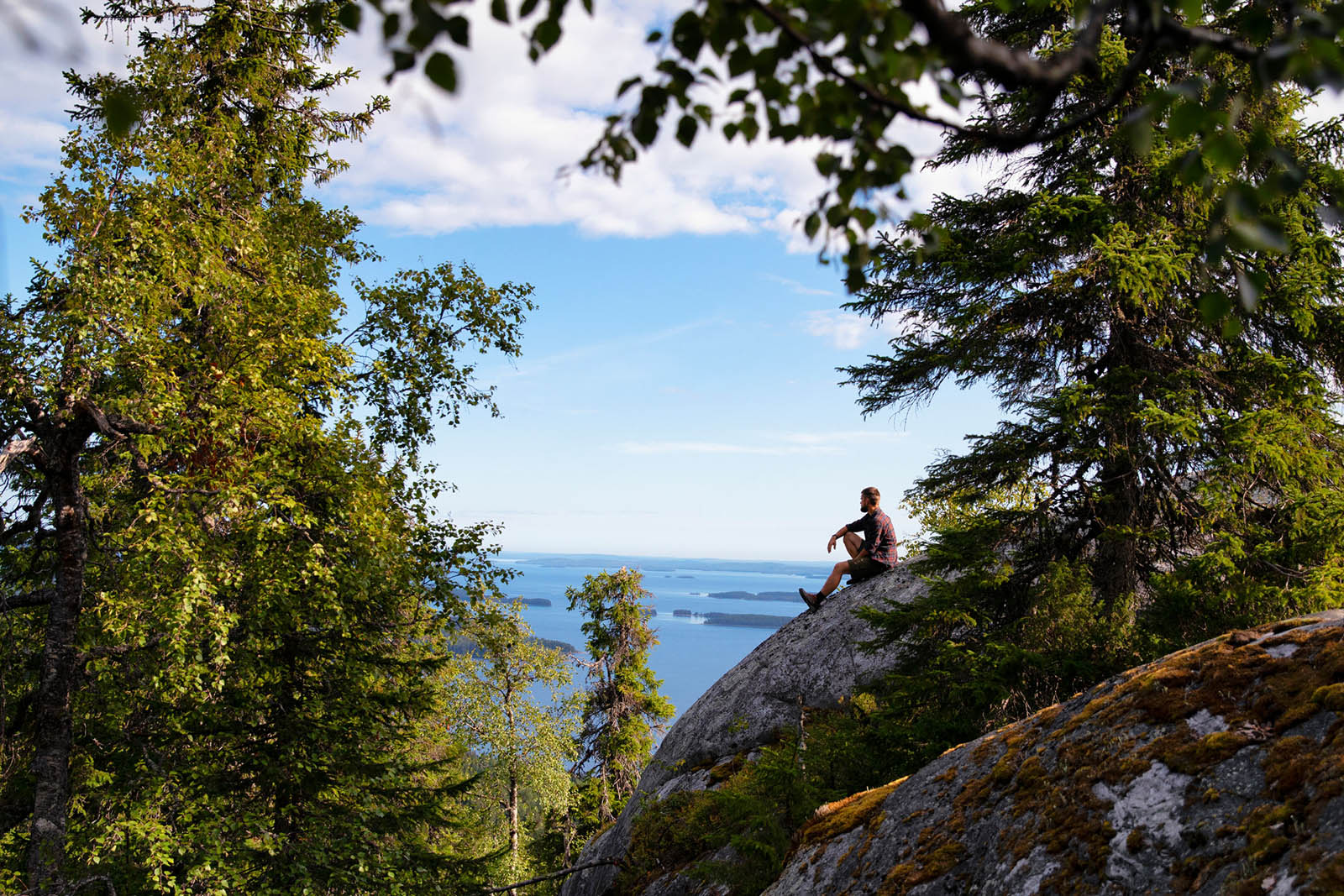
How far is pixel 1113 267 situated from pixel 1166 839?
645cm

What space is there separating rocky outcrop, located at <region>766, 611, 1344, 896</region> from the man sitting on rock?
26.3ft

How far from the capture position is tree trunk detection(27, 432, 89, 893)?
933cm

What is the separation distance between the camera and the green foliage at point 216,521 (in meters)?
8.95

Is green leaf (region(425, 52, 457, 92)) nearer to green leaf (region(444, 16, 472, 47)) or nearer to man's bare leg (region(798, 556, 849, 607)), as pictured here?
green leaf (region(444, 16, 472, 47))

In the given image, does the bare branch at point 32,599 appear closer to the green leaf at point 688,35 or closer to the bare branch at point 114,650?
the bare branch at point 114,650

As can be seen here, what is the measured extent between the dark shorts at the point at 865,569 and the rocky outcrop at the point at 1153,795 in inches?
326

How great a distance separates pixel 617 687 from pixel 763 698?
1543 cm

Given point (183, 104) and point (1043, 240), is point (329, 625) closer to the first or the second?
point (183, 104)

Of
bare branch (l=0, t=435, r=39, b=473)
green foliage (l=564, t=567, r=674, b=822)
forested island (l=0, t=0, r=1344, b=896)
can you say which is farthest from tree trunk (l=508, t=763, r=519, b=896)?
bare branch (l=0, t=435, r=39, b=473)

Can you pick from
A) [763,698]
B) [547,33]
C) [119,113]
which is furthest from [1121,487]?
[119,113]

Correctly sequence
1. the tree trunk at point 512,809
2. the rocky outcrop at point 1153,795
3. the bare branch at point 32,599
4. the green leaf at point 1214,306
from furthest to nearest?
the tree trunk at point 512,809, the bare branch at point 32,599, the rocky outcrop at point 1153,795, the green leaf at point 1214,306

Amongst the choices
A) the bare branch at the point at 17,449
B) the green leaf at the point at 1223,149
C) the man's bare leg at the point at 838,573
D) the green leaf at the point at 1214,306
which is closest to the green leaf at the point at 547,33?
the green leaf at the point at 1223,149

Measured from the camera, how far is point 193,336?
10.8 metres

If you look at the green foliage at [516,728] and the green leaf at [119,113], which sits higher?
the green leaf at [119,113]
